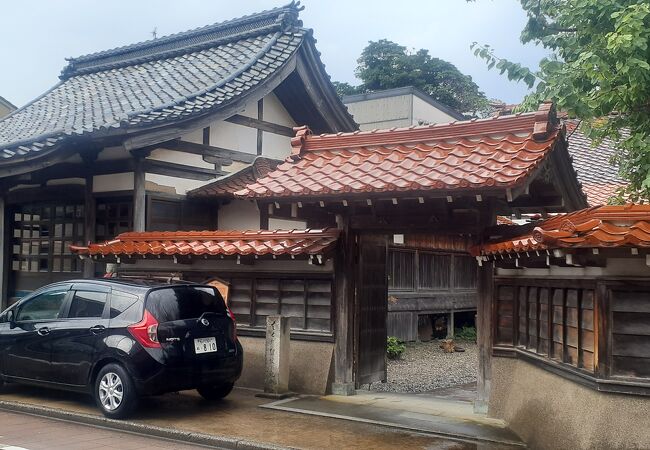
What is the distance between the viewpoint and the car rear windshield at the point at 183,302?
362 inches

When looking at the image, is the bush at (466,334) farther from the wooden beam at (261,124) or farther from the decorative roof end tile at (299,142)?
the decorative roof end tile at (299,142)

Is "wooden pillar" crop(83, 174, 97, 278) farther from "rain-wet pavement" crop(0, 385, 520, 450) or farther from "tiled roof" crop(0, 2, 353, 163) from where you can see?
"rain-wet pavement" crop(0, 385, 520, 450)

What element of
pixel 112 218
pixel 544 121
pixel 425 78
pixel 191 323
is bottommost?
pixel 191 323

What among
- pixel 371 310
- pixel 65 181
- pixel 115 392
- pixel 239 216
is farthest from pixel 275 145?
pixel 115 392

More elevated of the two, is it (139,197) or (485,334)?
(139,197)

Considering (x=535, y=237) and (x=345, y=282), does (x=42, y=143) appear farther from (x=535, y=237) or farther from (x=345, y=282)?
(x=535, y=237)

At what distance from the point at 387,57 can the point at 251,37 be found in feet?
83.8

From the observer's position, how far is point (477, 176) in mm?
8547

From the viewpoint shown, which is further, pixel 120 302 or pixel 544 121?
pixel 120 302

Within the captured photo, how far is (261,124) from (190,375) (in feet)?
26.8

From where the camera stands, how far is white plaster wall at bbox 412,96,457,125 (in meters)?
26.3

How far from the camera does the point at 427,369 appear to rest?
15641mm

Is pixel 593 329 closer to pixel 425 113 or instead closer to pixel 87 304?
pixel 87 304

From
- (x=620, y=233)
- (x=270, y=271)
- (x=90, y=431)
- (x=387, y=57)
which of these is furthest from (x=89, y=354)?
(x=387, y=57)
